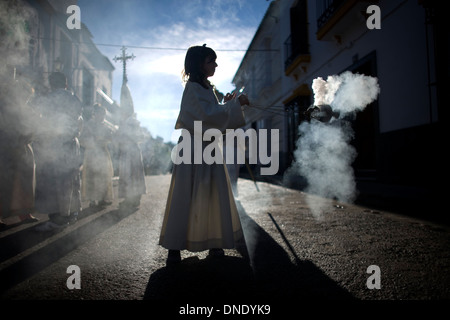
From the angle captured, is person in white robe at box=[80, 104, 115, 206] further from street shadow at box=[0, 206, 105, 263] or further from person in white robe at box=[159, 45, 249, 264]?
person in white robe at box=[159, 45, 249, 264]

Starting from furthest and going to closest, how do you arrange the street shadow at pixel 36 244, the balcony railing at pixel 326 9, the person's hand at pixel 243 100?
the balcony railing at pixel 326 9
the person's hand at pixel 243 100
the street shadow at pixel 36 244

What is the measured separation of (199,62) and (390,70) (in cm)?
563

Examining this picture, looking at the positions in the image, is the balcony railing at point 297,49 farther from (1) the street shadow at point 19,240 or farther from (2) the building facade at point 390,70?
(1) the street shadow at point 19,240

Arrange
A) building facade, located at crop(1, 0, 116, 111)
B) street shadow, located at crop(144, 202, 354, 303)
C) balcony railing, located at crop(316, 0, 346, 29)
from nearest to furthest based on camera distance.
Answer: street shadow, located at crop(144, 202, 354, 303)
balcony railing, located at crop(316, 0, 346, 29)
building facade, located at crop(1, 0, 116, 111)

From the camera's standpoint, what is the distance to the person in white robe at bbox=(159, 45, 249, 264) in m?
2.20

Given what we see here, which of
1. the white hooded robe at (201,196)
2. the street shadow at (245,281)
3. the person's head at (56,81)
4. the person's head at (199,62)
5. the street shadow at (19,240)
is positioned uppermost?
the person's head at (56,81)

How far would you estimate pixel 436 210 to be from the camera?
4.10 metres

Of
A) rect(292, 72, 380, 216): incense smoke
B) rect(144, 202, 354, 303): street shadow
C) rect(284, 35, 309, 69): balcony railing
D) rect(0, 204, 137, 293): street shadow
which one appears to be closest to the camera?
rect(144, 202, 354, 303): street shadow

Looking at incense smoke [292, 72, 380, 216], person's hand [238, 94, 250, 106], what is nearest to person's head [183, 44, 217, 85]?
person's hand [238, 94, 250, 106]

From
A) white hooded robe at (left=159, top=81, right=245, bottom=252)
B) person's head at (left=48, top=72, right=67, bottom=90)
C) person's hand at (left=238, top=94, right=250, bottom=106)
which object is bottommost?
white hooded robe at (left=159, top=81, right=245, bottom=252)

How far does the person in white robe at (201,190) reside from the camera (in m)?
2.20

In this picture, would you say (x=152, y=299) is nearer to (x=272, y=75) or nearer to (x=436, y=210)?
(x=436, y=210)

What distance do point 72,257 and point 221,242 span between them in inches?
50.2

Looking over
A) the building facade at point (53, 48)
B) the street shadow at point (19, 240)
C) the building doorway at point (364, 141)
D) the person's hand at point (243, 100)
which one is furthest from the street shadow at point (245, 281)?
the building facade at point (53, 48)
